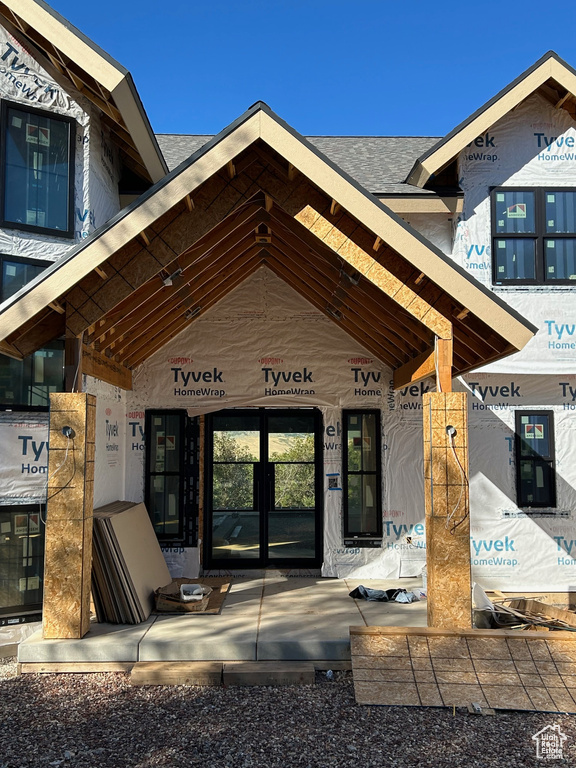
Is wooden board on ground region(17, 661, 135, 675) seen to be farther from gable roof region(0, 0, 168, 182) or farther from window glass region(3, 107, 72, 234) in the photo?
gable roof region(0, 0, 168, 182)

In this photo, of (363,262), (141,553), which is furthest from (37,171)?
(141,553)

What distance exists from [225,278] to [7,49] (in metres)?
3.84

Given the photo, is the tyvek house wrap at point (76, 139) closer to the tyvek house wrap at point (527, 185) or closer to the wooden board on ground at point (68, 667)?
the wooden board on ground at point (68, 667)

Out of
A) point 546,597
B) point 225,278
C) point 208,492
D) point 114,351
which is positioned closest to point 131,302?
point 114,351

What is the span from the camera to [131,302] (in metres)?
7.14

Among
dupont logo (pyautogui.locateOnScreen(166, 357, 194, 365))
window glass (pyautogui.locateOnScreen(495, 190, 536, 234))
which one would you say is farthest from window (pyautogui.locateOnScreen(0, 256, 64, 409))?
window glass (pyautogui.locateOnScreen(495, 190, 536, 234))

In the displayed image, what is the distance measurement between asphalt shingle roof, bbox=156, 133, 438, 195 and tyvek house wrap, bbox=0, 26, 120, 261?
2.43 meters

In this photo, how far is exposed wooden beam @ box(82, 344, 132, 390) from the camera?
6992mm

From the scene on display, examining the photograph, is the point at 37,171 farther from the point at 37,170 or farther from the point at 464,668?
the point at 464,668

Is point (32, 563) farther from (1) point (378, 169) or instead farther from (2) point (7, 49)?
(1) point (378, 169)

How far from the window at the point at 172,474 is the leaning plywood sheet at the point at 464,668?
422 centimetres

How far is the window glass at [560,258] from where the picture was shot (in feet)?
Answer: 31.3

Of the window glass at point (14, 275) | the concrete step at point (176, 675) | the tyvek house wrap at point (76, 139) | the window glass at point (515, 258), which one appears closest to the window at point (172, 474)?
the window glass at point (14, 275)

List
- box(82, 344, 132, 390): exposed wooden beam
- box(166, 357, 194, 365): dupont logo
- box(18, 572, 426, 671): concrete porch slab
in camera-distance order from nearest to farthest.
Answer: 1. box(18, 572, 426, 671): concrete porch slab
2. box(82, 344, 132, 390): exposed wooden beam
3. box(166, 357, 194, 365): dupont logo
